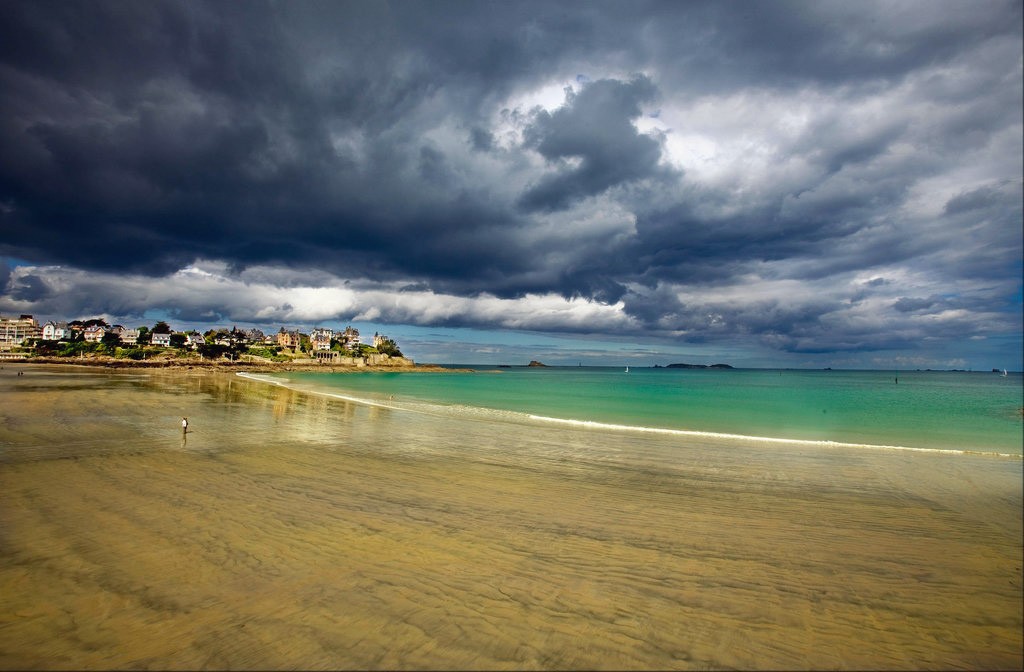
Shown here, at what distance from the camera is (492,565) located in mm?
7582

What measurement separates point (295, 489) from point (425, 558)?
19.4ft

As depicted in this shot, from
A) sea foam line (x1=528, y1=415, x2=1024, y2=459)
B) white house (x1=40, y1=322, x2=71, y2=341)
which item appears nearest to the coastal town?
white house (x1=40, y1=322, x2=71, y2=341)

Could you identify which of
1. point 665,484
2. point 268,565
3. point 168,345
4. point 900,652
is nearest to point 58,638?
point 268,565

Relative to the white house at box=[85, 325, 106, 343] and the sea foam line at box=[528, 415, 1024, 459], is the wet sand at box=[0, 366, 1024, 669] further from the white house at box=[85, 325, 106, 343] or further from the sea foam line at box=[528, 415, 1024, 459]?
the white house at box=[85, 325, 106, 343]

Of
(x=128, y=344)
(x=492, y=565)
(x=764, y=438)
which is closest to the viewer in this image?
(x=492, y=565)

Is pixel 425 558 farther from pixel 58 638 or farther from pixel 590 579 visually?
pixel 58 638

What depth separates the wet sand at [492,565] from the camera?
5.41m

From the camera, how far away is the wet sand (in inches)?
213

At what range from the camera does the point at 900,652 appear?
18.8ft

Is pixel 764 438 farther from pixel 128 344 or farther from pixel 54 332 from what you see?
pixel 54 332

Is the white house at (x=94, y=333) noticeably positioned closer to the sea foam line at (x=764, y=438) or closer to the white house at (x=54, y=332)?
the white house at (x=54, y=332)

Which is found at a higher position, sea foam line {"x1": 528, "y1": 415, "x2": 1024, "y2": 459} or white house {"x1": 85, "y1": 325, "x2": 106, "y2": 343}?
white house {"x1": 85, "y1": 325, "x2": 106, "y2": 343}

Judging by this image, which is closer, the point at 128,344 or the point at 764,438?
the point at 764,438

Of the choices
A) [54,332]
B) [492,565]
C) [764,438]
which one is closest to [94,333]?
[54,332]
